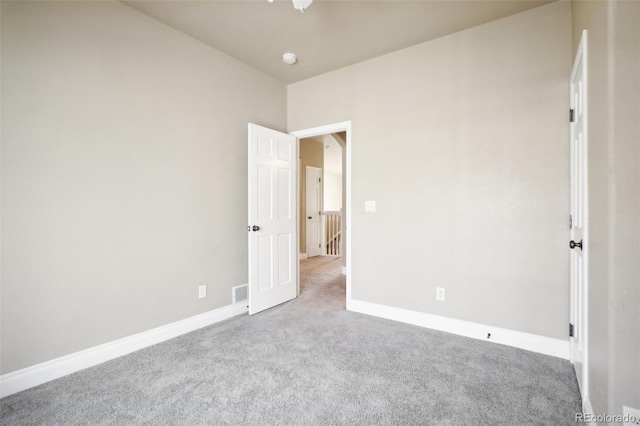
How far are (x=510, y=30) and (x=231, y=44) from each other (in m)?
2.50

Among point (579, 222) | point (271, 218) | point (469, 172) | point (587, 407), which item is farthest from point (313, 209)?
point (587, 407)

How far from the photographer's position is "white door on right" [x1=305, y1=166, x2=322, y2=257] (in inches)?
263

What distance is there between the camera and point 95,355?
2062 millimetres

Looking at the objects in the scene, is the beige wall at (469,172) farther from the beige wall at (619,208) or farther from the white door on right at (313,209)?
the white door on right at (313,209)

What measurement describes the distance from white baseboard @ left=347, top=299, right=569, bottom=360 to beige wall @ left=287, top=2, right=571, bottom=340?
6cm

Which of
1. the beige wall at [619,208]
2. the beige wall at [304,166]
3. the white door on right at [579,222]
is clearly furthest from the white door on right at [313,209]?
the beige wall at [619,208]

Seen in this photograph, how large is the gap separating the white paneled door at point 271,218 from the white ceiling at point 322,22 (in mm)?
848

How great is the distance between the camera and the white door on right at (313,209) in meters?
6.68

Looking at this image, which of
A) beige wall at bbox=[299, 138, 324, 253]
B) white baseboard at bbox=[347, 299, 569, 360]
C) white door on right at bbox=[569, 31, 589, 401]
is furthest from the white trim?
beige wall at bbox=[299, 138, 324, 253]

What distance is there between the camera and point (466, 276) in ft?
8.35

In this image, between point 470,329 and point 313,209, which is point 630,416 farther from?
point 313,209

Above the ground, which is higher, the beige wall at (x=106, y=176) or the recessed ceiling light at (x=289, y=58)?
the recessed ceiling light at (x=289, y=58)

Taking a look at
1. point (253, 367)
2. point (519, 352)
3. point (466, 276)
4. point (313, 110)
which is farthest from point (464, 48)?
point (253, 367)

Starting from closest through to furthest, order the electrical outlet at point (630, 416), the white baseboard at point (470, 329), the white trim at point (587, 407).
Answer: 1. the electrical outlet at point (630, 416)
2. the white trim at point (587, 407)
3. the white baseboard at point (470, 329)
